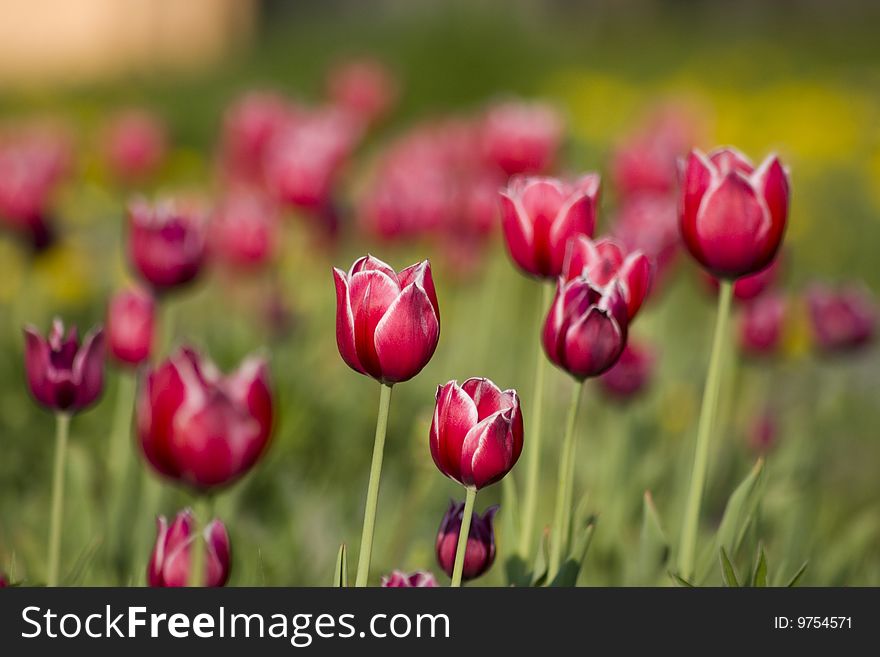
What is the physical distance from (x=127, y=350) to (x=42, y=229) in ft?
2.70

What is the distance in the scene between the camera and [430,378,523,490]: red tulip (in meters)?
1.23

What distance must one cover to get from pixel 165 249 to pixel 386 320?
831 mm

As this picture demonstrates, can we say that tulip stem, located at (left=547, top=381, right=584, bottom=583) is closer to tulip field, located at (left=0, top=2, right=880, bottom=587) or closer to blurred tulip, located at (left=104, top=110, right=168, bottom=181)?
tulip field, located at (left=0, top=2, right=880, bottom=587)

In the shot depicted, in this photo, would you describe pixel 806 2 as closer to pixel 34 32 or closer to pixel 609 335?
pixel 34 32

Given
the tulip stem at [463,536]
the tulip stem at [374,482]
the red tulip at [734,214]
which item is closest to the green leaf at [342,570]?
the tulip stem at [374,482]

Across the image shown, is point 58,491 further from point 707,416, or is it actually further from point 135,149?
point 135,149

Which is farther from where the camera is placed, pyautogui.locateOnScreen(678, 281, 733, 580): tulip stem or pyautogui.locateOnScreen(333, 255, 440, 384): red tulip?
pyautogui.locateOnScreen(678, 281, 733, 580): tulip stem

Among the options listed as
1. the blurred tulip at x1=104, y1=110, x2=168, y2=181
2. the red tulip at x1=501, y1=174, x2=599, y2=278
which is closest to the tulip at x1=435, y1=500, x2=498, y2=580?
the red tulip at x1=501, y1=174, x2=599, y2=278

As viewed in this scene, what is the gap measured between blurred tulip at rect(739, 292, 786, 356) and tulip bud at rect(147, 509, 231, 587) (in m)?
1.49

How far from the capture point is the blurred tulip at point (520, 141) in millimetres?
2795

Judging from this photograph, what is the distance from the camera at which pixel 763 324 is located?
2.55m

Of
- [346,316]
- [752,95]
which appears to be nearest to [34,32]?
[752,95]

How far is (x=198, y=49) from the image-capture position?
630 inches

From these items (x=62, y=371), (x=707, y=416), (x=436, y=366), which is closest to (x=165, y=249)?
(x=62, y=371)
